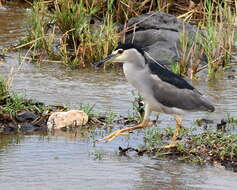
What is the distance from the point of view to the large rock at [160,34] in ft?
36.2

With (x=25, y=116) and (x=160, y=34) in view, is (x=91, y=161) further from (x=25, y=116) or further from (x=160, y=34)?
(x=160, y=34)

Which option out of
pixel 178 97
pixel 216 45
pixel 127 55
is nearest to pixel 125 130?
pixel 178 97

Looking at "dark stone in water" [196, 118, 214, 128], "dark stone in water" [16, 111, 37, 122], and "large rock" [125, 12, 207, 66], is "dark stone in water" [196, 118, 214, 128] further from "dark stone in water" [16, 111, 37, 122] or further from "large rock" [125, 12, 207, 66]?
"large rock" [125, 12, 207, 66]

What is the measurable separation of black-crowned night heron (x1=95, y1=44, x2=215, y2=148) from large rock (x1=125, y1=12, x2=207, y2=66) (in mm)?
3814

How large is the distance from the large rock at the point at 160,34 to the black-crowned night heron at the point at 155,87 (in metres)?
3.81

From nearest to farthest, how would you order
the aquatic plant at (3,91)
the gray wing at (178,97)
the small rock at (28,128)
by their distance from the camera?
the gray wing at (178,97) → the small rock at (28,128) → the aquatic plant at (3,91)

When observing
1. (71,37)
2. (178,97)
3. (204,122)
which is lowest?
(204,122)

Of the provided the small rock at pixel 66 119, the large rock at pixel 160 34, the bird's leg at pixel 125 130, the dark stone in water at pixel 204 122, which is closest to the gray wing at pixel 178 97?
the bird's leg at pixel 125 130

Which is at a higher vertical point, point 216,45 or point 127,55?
point 127,55

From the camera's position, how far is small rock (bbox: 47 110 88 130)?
7.37 m

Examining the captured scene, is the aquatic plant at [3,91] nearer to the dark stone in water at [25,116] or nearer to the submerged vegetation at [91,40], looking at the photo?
the dark stone in water at [25,116]

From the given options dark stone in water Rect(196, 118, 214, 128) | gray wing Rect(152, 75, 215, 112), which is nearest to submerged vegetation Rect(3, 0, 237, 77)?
dark stone in water Rect(196, 118, 214, 128)

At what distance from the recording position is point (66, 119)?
24.2 feet

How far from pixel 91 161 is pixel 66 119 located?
120 centimetres
